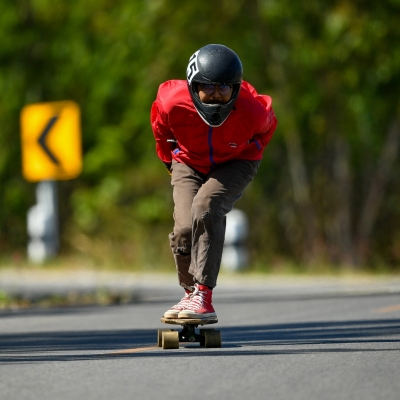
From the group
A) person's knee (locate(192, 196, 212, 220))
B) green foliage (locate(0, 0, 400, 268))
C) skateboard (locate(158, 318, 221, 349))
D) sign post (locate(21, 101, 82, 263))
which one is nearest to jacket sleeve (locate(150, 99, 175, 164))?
person's knee (locate(192, 196, 212, 220))

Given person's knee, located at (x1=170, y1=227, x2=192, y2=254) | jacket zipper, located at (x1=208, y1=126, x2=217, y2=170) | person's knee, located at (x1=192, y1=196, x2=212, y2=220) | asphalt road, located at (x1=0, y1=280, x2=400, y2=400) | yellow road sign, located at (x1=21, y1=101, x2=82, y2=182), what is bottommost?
asphalt road, located at (x1=0, y1=280, x2=400, y2=400)

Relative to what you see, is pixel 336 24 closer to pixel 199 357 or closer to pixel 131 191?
pixel 131 191

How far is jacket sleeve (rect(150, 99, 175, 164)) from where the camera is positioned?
7141mm

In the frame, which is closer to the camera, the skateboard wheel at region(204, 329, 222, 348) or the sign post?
the skateboard wheel at region(204, 329, 222, 348)

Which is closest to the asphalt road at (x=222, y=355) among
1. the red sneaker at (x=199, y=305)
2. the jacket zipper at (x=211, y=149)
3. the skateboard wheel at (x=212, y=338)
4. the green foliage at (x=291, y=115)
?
the skateboard wheel at (x=212, y=338)

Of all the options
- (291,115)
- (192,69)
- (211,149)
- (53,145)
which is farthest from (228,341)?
(53,145)

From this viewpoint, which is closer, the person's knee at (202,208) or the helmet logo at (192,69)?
the helmet logo at (192,69)

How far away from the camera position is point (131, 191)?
22500 millimetres

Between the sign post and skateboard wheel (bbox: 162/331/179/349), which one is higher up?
the sign post

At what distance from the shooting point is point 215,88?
6.81 meters

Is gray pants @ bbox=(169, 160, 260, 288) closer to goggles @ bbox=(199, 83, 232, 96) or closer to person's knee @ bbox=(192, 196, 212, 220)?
person's knee @ bbox=(192, 196, 212, 220)

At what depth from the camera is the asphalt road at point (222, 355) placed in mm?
5094

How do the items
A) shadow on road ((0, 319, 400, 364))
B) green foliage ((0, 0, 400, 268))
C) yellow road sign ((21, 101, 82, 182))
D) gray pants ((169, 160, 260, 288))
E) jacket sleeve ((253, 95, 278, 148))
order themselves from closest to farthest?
1. shadow on road ((0, 319, 400, 364))
2. gray pants ((169, 160, 260, 288))
3. jacket sleeve ((253, 95, 278, 148))
4. green foliage ((0, 0, 400, 268))
5. yellow road sign ((21, 101, 82, 182))

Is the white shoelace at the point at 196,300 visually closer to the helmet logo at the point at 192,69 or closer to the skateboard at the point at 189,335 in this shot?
the skateboard at the point at 189,335
